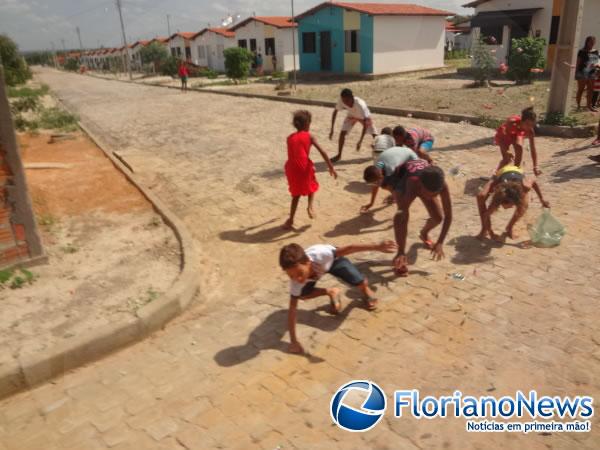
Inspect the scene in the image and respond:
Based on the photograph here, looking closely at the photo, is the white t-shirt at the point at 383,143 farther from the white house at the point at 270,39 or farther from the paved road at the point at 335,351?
the white house at the point at 270,39

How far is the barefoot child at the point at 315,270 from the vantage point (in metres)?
3.30

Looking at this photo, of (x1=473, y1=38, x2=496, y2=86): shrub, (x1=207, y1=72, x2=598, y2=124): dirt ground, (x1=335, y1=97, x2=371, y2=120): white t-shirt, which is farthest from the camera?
(x1=473, y1=38, x2=496, y2=86): shrub

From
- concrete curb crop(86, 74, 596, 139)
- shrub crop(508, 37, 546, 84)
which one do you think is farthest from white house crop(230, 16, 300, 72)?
shrub crop(508, 37, 546, 84)

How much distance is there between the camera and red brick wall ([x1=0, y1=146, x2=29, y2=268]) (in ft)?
15.2

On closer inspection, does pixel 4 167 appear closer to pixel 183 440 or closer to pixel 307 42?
pixel 183 440

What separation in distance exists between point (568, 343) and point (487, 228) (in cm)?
185

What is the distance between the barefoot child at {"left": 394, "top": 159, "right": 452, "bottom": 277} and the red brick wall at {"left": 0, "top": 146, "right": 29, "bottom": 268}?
3706mm

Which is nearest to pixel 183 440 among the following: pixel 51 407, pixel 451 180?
pixel 51 407

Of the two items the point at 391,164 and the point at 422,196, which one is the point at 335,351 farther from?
the point at 391,164

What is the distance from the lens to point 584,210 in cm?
561

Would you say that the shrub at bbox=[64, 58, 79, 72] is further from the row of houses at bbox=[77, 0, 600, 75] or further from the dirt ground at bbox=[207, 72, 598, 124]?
the dirt ground at bbox=[207, 72, 598, 124]

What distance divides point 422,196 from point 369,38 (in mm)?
22569

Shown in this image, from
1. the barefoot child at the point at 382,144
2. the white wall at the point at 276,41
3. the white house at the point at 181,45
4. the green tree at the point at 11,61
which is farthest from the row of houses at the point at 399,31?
the white house at the point at 181,45

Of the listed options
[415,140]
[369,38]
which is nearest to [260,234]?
[415,140]
